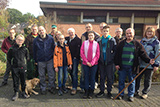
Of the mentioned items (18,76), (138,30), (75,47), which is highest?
(138,30)

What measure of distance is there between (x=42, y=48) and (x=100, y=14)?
11787 mm

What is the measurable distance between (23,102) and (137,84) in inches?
149

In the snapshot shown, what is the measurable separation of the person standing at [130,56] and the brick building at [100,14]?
31.0ft

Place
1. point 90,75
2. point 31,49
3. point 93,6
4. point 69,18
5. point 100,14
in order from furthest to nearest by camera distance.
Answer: point 100,14 → point 69,18 → point 93,6 → point 31,49 → point 90,75

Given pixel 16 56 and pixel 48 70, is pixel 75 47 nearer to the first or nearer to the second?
pixel 48 70

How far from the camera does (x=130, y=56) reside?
383 cm

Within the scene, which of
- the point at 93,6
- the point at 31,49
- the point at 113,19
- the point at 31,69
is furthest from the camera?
Result: the point at 113,19

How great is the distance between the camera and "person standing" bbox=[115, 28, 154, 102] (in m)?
3.82

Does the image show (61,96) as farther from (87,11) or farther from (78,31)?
(87,11)

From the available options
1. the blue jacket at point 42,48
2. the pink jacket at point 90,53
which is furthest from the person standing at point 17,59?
the pink jacket at point 90,53

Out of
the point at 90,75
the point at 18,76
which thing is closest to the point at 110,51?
the point at 90,75

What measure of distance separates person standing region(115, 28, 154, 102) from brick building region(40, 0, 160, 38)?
9458mm

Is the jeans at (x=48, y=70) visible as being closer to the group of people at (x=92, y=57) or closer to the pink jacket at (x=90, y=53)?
the group of people at (x=92, y=57)

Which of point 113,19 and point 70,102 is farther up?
point 113,19
